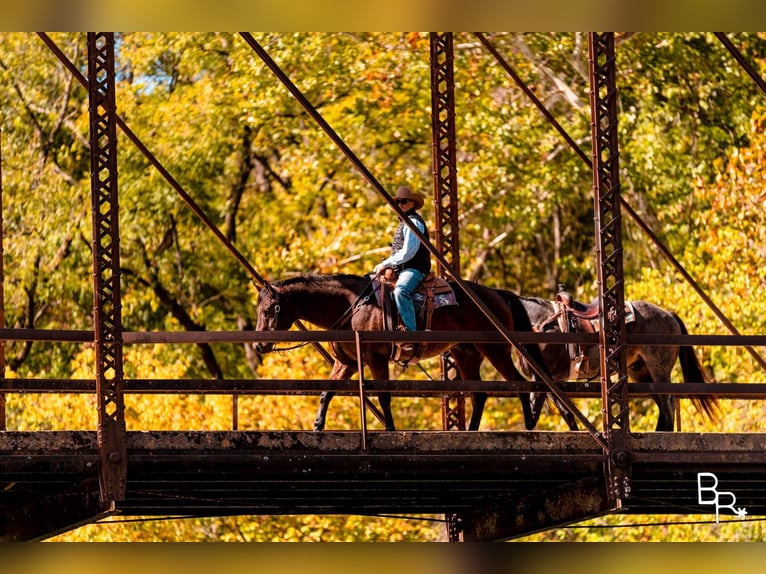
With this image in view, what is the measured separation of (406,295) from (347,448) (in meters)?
2.83

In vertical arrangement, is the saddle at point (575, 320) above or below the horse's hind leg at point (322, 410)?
above

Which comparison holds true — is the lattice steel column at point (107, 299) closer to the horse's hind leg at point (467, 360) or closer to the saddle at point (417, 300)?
the saddle at point (417, 300)

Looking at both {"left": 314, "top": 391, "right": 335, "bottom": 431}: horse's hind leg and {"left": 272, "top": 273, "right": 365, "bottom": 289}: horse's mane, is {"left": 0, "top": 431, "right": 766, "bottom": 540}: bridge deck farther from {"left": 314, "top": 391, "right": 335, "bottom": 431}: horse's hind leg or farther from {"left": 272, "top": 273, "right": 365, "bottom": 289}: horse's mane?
{"left": 272, "top": 273, "right": 365, "bottom": 289}: horse's mane

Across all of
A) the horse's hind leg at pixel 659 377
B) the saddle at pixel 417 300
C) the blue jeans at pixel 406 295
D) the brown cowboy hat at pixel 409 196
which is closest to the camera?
the blue jeans at pixel 406 295

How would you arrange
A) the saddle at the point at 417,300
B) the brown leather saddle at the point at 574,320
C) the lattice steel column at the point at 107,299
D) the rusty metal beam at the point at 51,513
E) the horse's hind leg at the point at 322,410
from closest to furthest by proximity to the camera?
the lattice steel column at the point at 107,299 < the rusty metal beam at the point at 51,513 < the horse's hind leg at the point at 322,410 < the saddle at the point at 417,300 < the brown leather saddle at the point at 574,320

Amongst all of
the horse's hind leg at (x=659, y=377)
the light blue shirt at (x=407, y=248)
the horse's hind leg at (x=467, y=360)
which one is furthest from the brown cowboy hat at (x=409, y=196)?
the horse's hind leg at (x=659, y=377)

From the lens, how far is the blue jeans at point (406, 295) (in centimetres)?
2269

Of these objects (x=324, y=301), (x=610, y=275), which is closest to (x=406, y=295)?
(x=324, y=301)

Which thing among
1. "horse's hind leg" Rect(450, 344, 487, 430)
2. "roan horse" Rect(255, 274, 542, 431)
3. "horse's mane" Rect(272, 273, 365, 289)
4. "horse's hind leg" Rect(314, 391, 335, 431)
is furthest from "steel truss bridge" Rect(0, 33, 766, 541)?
"horse's mane" Rect(272, 273, 365, 289)

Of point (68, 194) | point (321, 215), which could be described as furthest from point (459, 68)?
point (68, 194)

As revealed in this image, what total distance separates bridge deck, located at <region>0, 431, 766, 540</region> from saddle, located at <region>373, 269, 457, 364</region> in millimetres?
1660

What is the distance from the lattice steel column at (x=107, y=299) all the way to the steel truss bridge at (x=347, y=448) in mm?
18

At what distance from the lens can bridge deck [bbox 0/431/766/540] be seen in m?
19.8

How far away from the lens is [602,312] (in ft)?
68.7
